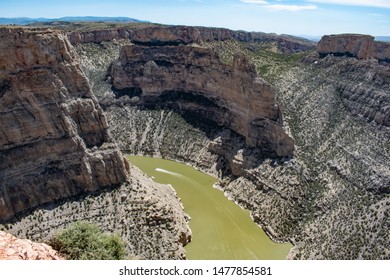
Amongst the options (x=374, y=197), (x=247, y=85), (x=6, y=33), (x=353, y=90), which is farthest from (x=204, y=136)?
(x=6, y=33)

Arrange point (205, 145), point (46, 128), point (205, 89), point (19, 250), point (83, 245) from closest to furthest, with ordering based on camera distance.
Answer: point (19, 250)
point (83, 245)
point (46, 128)
point (205, 145)
point (205, 89)

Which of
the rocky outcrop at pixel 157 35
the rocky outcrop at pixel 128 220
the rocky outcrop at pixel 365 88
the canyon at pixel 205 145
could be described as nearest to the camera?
the rocky outcrop at pixel 128 220

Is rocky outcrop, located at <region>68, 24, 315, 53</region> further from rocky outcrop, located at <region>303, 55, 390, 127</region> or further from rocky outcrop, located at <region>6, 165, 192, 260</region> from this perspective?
rocky outcrop, located at <region>6, 165, 192, 260</region>

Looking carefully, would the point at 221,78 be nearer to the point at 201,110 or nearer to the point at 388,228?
the point at 201,110

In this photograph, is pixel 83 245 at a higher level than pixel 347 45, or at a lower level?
lower

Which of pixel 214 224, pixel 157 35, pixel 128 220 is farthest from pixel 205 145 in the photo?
pixel 157 35

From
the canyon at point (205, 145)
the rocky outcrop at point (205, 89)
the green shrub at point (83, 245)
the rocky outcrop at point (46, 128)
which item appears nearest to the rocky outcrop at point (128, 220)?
the canyon at point (205, 145)

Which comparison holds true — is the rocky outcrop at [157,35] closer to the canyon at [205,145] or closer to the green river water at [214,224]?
the canyon at [205,145]

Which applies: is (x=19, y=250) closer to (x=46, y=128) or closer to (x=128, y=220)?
(x=128, y=220)
